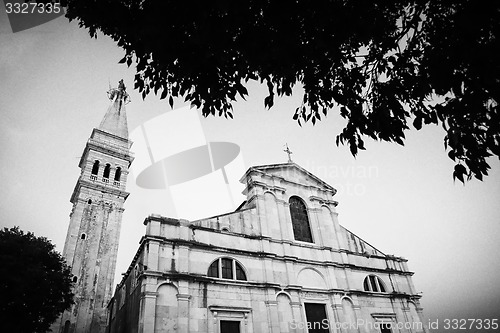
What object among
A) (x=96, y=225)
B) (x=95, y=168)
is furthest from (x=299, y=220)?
(x=95, y=168)

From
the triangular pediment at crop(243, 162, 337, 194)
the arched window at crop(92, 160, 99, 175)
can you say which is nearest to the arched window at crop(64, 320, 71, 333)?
the arched window at crop(92, 160, 99, 175)

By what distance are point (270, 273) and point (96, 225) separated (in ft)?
68.7

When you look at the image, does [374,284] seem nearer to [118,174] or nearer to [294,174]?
[294,174]

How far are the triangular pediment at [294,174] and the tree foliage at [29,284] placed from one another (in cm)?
1646

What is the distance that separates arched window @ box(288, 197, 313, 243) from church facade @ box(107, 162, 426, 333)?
0.07 m

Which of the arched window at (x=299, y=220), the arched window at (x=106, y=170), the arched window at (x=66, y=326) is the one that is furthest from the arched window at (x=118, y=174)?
the arched window at (x=299, y=220)

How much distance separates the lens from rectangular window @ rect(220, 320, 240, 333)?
1309 centimetres

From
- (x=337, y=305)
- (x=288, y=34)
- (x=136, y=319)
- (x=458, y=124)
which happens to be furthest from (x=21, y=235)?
(x=458, y=124)

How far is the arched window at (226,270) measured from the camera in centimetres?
1426

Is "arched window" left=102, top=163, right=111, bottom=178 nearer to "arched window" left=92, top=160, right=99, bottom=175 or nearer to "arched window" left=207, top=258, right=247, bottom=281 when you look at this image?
"arched window" left=92, top=160, right=99, bottom=175

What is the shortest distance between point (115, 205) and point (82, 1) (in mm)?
29634

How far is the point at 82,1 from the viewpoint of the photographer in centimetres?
420

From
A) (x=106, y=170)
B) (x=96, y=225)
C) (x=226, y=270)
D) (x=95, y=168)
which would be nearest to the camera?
(x=226, y=270)

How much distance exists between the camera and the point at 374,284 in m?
18.7
